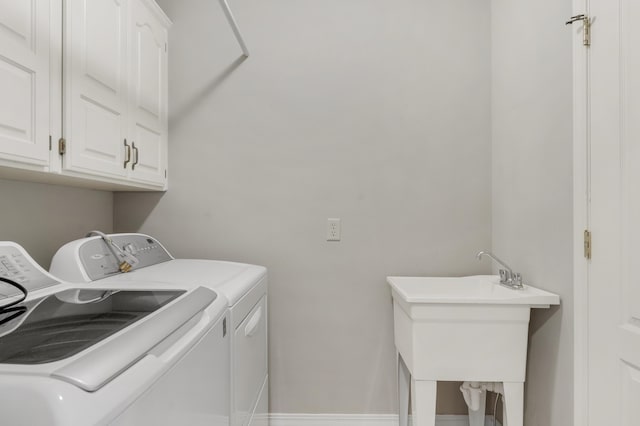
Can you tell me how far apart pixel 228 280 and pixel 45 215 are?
900 mm

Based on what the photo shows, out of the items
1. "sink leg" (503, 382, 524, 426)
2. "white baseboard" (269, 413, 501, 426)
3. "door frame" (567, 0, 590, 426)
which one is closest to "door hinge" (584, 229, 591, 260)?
"door frame" (567, 0, 590, 426)

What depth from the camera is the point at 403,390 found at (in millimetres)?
1754

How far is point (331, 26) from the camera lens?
190 centimetres

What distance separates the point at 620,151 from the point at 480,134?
2.78 ft

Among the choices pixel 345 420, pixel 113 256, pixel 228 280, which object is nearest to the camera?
pixel 228 280

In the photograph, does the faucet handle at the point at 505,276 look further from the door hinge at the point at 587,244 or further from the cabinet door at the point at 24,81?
the cabinet door at the point at 24,81

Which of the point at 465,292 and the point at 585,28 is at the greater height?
the point at 585,28

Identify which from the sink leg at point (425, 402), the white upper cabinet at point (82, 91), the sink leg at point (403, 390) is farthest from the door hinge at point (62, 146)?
the sink leg at point (403, 390)

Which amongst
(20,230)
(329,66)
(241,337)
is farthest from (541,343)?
(20,230)

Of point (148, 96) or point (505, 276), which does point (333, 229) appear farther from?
point (148, 96)

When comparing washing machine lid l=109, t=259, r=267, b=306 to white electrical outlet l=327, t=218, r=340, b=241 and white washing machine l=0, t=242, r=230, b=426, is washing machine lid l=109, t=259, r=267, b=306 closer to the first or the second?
white washing machine l=0, t=242, r=230, b=426

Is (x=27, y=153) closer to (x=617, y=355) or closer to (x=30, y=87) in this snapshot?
(x=30, y=87)

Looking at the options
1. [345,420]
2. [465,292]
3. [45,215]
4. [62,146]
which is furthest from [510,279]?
[45,215]

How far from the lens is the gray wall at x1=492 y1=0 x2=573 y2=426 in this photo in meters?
1.28
